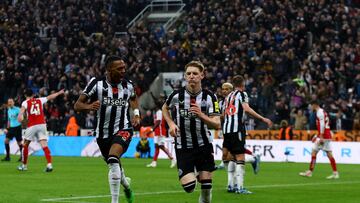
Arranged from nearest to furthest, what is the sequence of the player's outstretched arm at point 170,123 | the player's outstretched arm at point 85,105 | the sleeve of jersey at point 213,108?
the player's outstretched arm at point 170,123 < the sleeve of jersey at point 213,108 < the player's outstretched arm at point 85,105

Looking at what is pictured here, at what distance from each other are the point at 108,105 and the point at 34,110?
11.7 metres

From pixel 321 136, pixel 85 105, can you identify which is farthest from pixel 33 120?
pixel 85 105

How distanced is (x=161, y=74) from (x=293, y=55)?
755 centimetres

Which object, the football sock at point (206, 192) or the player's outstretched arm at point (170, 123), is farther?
the football sock at point (206, 192)

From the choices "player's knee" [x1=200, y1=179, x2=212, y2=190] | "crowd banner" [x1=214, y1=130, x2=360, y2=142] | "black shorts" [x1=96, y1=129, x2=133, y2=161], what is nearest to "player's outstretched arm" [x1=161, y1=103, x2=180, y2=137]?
"player's knee" [x1=200, y1=179, x2=212, y2=190]

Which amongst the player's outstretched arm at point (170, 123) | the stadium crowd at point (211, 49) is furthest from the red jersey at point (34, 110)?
the stadium crowd at point (211, 49)

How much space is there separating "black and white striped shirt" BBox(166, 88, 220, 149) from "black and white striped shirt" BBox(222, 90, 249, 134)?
5.46 m

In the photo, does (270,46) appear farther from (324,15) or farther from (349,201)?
(349,201)

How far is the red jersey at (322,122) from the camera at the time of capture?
2395 cm

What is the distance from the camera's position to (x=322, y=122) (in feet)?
78.7

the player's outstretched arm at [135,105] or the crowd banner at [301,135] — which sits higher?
the player's outstretched arm at [135,105]

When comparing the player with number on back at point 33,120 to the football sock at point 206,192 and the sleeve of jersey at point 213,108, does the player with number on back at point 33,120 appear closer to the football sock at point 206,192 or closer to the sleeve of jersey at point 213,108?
the sleeve of jersey at point 213,108

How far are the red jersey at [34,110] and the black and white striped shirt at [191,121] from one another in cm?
1288

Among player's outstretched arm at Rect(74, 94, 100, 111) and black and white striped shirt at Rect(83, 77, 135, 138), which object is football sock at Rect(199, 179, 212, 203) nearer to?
black and white striped shirt at Rect(83, 77, 135, 138)
